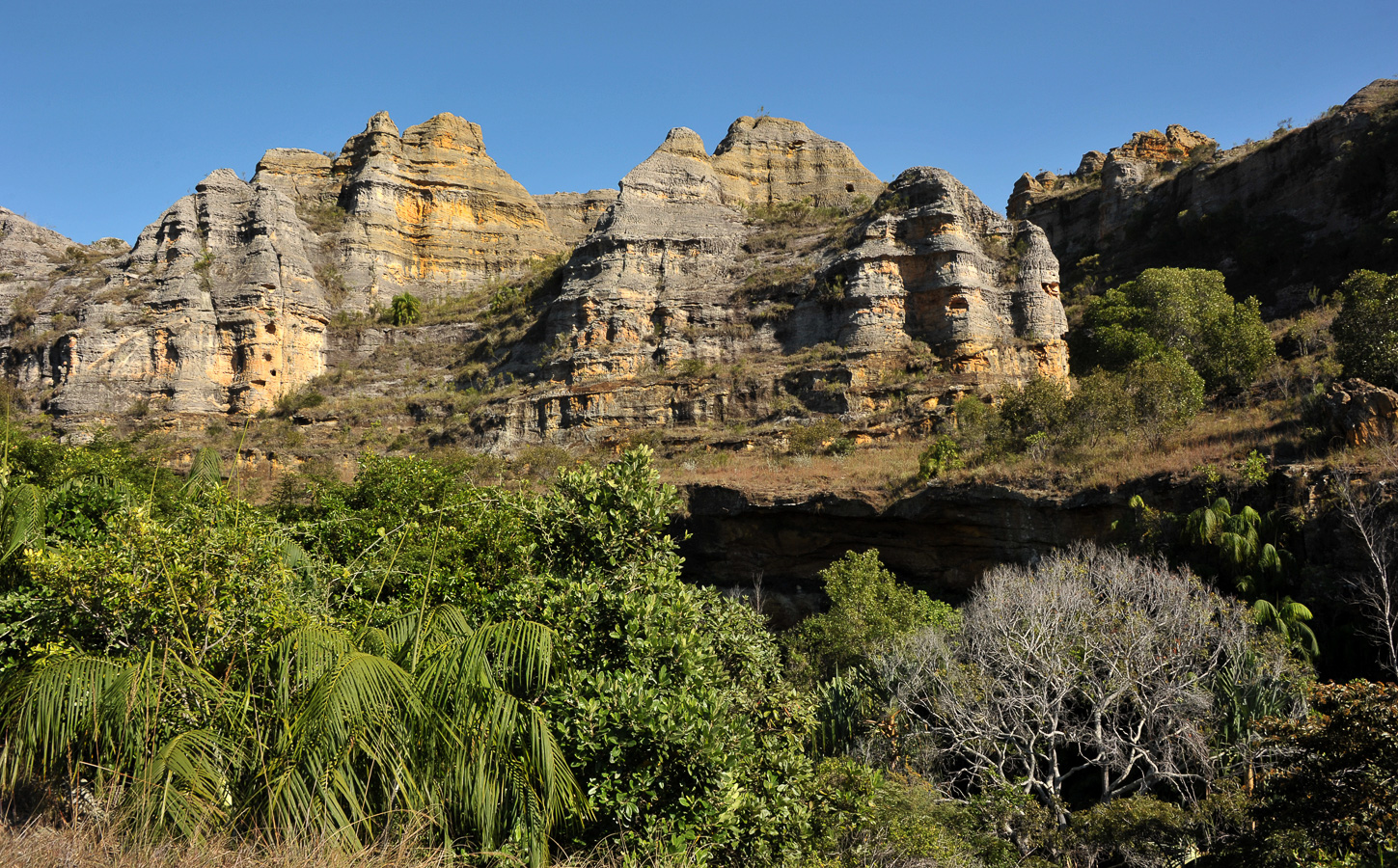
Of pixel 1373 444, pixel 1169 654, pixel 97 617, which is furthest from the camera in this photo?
pixel 1373 444

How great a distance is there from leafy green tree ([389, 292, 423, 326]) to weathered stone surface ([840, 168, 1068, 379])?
23162 mm

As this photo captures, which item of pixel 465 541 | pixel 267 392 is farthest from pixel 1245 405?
pixel 267 392

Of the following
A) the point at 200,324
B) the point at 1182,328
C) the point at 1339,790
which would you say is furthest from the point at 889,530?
the point at 200,324

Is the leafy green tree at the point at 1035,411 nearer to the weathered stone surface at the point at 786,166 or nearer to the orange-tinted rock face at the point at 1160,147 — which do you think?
the weathered stone surface at the point at 786,166

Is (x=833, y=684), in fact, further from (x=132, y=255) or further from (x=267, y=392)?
(x=132, y=255)

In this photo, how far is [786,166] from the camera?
52.5 meters

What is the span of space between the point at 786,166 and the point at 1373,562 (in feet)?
136

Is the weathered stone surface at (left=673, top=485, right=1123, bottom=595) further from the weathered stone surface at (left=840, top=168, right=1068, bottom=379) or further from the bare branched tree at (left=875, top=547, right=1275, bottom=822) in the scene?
the weathered stone surface at (left=840, top=168, right=1068, bottom=379)

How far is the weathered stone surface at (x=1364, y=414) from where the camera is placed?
59.4 ft

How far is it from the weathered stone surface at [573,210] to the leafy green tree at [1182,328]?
3251cm

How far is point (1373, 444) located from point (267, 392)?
3934cm

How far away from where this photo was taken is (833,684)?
16.6m

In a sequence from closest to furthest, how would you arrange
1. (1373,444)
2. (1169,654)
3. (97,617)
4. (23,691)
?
(23,691)
(97,617)
(1169,654)
(1373,444)

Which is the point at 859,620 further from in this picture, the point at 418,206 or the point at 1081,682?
the point at 418,206
